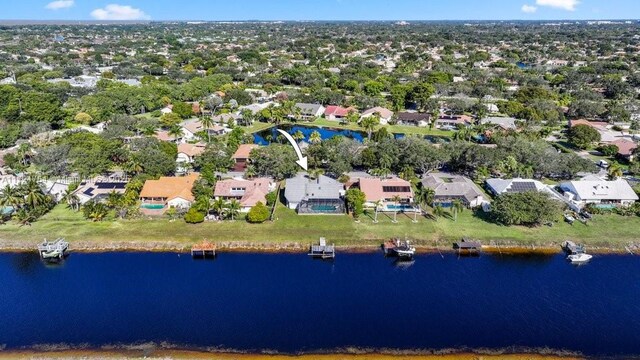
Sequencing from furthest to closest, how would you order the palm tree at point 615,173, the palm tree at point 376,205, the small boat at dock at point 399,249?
the palm tree at point 615,173 → the palm tree at point 376,205 → the small boat at dock at point 399,249

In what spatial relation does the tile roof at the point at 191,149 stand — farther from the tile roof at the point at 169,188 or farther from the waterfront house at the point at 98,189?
the tile roof at the point at 169,188

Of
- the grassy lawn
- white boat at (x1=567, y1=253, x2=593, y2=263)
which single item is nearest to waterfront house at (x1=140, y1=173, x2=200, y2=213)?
white boat at (x1=567, y1=253, x2=593, y2=263)

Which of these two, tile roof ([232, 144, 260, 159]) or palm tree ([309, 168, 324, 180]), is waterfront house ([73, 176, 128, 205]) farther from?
palm tree ([309, 168, 324, 180])

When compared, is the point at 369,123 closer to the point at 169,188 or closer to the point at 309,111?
the point at 309,111

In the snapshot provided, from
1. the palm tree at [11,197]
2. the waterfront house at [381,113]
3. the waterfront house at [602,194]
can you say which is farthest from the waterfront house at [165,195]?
the waterfront house at [381,113]

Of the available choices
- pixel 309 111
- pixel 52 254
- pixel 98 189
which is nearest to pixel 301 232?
pixel 52 254
